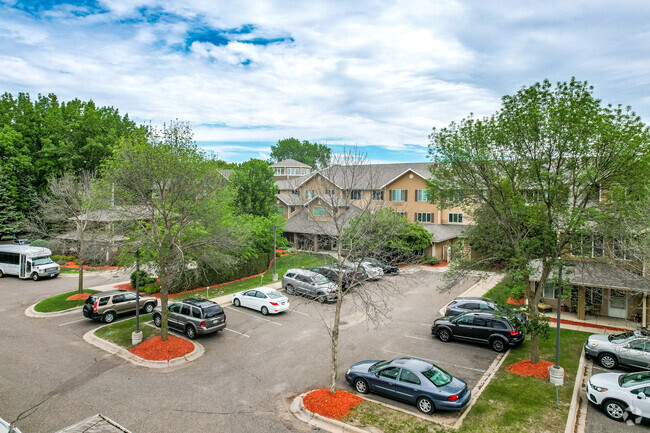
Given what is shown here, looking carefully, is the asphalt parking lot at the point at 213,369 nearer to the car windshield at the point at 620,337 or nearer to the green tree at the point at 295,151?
the car windshield at the point at 620,337

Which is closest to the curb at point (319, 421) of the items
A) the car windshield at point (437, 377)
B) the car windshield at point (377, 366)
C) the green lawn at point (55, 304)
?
the car windshield at point (377, 366)

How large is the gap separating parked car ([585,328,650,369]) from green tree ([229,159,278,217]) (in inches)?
1271

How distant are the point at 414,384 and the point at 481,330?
745cm

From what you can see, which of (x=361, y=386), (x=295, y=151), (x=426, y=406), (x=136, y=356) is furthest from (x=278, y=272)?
(x=295, y=151)

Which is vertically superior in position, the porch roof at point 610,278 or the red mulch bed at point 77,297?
the porch roof at point 610,278

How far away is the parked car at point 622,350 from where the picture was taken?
15.3 m

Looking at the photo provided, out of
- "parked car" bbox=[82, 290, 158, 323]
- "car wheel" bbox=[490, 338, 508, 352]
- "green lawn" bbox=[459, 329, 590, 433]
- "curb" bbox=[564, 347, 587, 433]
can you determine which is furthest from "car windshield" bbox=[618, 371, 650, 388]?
"parked car" bbox=[82, 290, 158, 323]

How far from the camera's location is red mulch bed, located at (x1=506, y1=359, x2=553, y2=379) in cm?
1510

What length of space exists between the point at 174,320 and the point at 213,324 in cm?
245

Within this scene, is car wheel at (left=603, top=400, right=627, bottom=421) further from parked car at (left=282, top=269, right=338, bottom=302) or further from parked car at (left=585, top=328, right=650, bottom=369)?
parked car at (left=282, top=269, right=338, bottom=302)

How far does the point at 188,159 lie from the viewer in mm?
21109

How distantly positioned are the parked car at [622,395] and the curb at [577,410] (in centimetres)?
45

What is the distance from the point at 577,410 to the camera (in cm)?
1264

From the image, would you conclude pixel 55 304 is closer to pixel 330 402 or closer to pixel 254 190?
pixel 330 402
